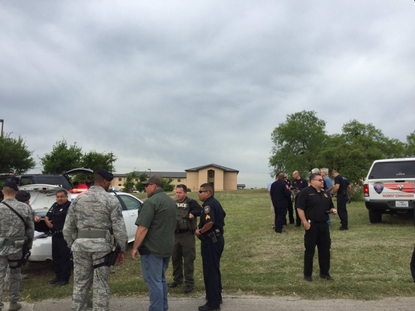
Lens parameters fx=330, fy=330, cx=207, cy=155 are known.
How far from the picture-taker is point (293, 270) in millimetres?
6035

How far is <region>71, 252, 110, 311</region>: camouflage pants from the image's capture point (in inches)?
145

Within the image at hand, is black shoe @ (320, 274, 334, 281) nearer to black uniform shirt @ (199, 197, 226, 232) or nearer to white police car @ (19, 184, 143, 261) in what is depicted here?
black uniform shirt @ (199, 197, 226, 232)

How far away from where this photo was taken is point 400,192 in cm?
931

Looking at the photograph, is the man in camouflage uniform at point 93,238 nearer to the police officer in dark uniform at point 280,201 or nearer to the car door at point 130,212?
the car door at point 130,212

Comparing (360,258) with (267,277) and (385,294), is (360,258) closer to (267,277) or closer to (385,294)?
(385,294)

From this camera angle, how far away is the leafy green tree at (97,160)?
94.5ft

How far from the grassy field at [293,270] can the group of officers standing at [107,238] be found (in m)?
0.92

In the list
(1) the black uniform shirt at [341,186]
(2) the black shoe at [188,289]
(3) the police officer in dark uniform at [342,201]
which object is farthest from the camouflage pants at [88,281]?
(1) the black uniform shirt at [341,186]

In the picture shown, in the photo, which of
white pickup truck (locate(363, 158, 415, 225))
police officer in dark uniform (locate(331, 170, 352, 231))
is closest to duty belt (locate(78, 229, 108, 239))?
police officer in dark uniform (locate(331, 170, 352, 231))

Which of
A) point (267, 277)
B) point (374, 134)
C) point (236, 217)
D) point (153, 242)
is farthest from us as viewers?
point (374, 134)

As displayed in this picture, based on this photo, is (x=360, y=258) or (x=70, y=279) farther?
(x=360, y=258)

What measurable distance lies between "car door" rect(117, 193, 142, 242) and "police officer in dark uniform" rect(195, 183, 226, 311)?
327 centimetres

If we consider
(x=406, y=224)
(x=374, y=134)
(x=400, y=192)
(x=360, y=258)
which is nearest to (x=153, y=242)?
(x=360, y=258)

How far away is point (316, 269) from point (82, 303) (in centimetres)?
413
